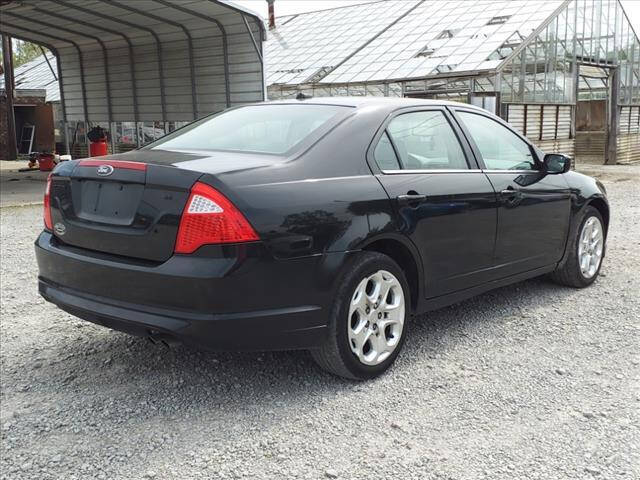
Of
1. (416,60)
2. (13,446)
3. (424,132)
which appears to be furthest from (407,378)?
(416,60)

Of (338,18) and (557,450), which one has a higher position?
(338,18)

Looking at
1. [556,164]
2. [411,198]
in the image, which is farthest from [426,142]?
[556,164]

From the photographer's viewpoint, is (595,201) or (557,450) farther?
(595,201)

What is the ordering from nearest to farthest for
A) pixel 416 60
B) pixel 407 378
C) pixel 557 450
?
pixel 557 450
pixel 407 378
pixel 416 60

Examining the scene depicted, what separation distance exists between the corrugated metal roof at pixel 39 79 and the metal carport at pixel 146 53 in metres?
7.53

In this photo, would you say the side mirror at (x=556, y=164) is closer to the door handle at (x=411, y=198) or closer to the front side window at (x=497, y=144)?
the front side window at (x=497, y=144)

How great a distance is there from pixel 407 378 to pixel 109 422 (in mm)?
1641

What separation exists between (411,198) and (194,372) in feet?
5.34

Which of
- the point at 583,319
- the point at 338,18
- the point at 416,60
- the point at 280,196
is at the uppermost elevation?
the point at 338,18

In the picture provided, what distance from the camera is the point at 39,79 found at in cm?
3212

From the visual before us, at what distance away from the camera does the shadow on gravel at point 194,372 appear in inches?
142

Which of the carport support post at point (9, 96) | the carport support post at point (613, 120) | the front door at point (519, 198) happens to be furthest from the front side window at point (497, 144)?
the carport support post at point (9, 96)

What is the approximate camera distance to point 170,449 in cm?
308

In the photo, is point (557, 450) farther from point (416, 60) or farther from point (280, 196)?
point (416, 60)
